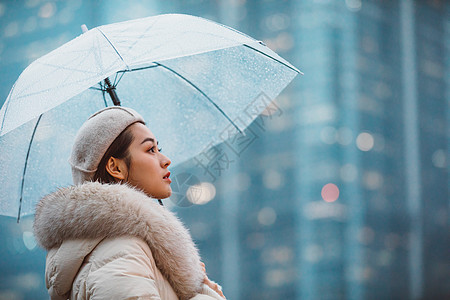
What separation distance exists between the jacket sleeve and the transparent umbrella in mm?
395

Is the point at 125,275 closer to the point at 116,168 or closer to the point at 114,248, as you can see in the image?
the point at 114,248

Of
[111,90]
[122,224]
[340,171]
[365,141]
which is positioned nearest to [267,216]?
[340,171]

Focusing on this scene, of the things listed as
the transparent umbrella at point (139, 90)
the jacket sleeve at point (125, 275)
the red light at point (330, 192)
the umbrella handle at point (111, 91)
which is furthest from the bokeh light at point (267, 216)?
the jacket sleeve at point (125, 275)

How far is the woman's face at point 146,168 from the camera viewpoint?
1152 mm

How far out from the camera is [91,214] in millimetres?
973

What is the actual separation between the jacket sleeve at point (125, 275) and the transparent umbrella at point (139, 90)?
39 cm

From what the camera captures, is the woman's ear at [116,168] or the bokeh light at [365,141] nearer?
the woman's ear at [116,168]

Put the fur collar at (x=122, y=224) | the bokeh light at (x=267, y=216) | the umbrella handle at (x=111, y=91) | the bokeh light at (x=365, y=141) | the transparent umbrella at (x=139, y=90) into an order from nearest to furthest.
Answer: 1. the fur collar at (x=122, y=224)
2. the transparent umbrella at (x=139, y=90)
3. the umbrella handle at (x=111, y=91)
4. the bokeh light at (x=365, y=141)
5. the bokeh light at (x=267, y=216)

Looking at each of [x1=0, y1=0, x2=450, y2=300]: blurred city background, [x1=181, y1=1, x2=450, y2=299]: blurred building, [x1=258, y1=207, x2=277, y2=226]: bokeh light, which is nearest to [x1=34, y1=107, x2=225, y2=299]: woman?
[x1=0, y1=0, x2=450, y2=300]: blurred city background

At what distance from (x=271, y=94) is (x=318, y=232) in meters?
22.2

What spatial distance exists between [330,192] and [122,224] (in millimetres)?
22930

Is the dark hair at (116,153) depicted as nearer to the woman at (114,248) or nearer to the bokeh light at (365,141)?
the woman at (114,248)

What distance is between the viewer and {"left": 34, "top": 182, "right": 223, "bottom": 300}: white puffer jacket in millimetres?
922

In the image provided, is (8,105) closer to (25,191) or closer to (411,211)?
(25,191)
